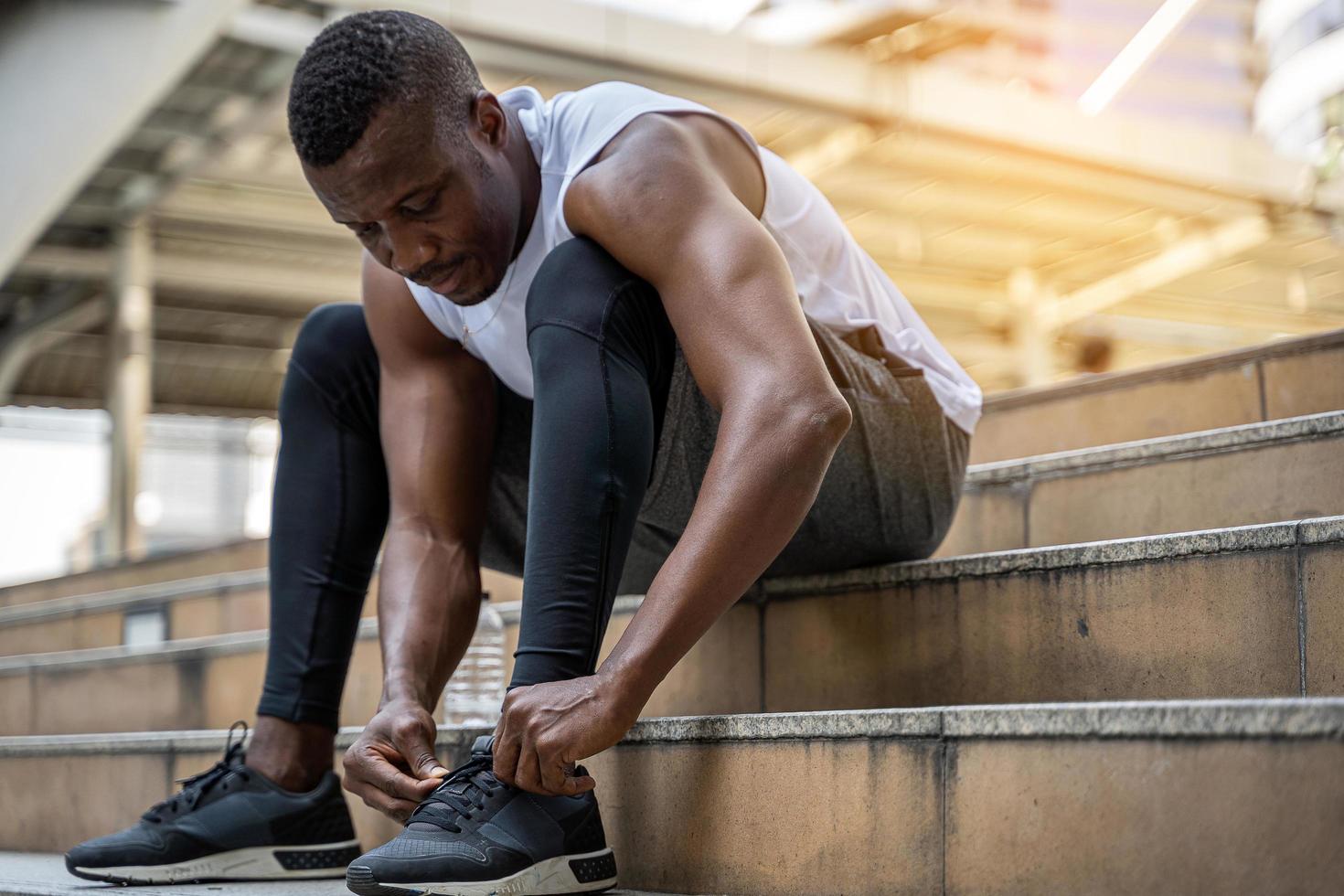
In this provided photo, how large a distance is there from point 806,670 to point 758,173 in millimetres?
658

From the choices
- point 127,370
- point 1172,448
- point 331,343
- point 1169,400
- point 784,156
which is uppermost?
point 784,156

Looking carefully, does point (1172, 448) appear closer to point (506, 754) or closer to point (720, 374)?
point (720, 374)

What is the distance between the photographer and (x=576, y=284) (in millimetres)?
1425

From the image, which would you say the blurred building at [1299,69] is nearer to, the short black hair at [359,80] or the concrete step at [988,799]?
the short black hair at [359,80]

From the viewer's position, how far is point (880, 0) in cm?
876

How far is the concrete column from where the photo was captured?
10.0 metres

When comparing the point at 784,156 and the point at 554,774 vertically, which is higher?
the point at 784,156

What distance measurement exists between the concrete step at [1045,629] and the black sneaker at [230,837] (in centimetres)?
52

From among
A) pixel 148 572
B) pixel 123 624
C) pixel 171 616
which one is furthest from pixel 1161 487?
pixel 148 572

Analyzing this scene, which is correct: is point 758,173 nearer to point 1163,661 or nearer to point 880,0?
point 1163,661

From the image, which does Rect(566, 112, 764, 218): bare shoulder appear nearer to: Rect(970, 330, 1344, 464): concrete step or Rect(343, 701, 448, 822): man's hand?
Rect(343, 701, 448, 822): man's hand

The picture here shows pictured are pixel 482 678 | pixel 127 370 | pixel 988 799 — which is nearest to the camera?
pixel 988 799

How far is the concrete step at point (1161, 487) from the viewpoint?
2020 millimetres

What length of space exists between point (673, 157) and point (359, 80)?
0.35 metres
